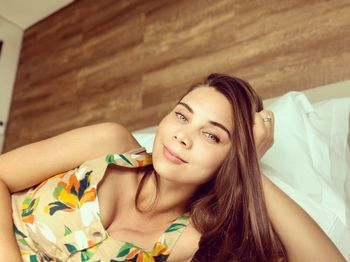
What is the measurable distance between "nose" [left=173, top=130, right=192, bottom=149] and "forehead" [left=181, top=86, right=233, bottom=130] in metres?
0.07

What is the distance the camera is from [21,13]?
304 centimetres

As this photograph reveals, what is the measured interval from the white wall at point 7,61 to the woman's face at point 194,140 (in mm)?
2276

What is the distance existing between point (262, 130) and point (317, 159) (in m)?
0.35

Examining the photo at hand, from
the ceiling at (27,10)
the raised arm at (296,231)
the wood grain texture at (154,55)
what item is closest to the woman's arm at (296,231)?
the raised arm at (296,231)

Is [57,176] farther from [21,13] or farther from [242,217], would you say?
[21,13]

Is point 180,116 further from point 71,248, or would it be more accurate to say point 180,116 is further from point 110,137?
point 71,248

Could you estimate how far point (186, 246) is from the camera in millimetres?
1167

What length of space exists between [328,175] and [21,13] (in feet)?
8.62

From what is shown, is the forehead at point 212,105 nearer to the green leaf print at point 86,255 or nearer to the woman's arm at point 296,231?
the woman's arm at point 296,231

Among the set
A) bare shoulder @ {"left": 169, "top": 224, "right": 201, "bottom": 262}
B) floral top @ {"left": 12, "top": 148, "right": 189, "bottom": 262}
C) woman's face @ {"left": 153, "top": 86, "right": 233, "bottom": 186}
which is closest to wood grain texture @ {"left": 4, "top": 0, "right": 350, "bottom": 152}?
woman's face @ {"left": 153, "top": 86, "right": 233, "bottom": 186}

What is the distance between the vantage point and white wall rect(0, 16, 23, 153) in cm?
302

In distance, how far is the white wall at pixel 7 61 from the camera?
3.02 metres

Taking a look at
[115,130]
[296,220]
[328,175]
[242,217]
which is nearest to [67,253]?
[115,130]

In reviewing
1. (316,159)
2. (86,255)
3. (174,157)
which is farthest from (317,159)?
(86,255)
